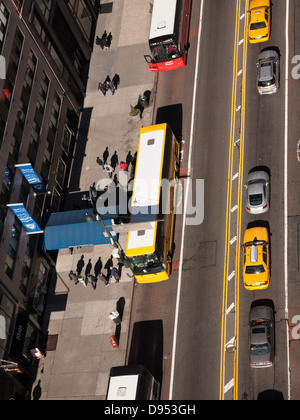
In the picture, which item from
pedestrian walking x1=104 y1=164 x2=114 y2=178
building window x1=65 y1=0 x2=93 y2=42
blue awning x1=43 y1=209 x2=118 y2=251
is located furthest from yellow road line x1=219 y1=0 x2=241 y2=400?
building window x1=65 y1=0 x2=93 y2=42

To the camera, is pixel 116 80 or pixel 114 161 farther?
pixel 116 80

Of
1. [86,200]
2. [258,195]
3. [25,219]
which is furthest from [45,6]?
[258,195]

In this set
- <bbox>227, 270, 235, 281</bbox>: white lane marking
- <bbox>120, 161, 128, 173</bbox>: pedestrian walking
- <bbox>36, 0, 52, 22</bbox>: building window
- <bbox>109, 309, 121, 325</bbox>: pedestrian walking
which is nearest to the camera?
<bbox>227, 270, 235, 281</bbox>: white lane marking

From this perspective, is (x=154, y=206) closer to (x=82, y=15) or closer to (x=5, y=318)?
(x=5, y=318)

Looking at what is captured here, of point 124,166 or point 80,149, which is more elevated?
point 80,149

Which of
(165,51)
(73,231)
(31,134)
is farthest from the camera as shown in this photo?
(165,51)

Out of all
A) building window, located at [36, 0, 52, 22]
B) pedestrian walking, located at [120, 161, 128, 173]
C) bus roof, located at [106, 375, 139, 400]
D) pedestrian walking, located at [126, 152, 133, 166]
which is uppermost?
building window, located at [36, 0, 52, 22]

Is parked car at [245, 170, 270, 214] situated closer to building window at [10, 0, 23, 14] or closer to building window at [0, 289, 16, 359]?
building window at [0, 289, 16, 359]
